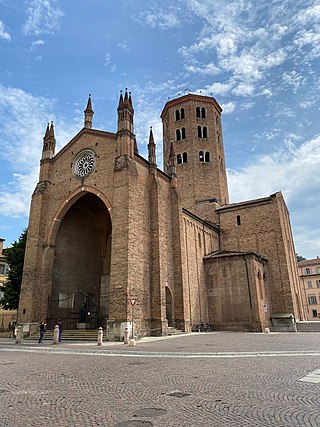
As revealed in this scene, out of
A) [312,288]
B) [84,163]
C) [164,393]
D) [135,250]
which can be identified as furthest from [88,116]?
[312,288]

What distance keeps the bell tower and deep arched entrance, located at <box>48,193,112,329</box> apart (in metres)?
12.3

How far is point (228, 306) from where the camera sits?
27656 millimetres

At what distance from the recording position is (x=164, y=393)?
619 cm

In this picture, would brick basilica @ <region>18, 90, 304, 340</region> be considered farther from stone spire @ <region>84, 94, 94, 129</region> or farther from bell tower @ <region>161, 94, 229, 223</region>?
bell tower @ <region>161, 94, 229, 223</region>

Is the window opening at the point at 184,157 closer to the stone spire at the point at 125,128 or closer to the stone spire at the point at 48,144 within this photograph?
the stone spire at the point at 125,128

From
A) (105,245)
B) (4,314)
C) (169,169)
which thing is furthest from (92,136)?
(4,314)

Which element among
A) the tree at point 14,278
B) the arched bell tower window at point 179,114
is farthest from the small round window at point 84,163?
the arched bell tower window at point 179,114

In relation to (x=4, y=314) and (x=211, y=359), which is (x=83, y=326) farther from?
(x=211, y=359)

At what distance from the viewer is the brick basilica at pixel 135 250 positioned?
21.6 metres

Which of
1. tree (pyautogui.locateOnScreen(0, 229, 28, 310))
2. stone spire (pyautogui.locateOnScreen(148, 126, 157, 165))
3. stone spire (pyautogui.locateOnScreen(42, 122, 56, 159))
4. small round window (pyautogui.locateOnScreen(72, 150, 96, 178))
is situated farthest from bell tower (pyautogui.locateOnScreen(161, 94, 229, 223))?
tree (pyautogui.locateOnScreen(0, 229, 28, 310))

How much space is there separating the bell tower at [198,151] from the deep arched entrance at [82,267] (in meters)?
12.3

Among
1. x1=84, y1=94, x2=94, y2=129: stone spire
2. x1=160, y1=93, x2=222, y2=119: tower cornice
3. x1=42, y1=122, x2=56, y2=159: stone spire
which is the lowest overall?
x1=42, y1=122, x2=56, y2=159: stone spire

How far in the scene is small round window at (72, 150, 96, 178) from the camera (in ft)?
86.5

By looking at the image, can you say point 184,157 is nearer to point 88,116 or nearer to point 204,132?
point 204,132
